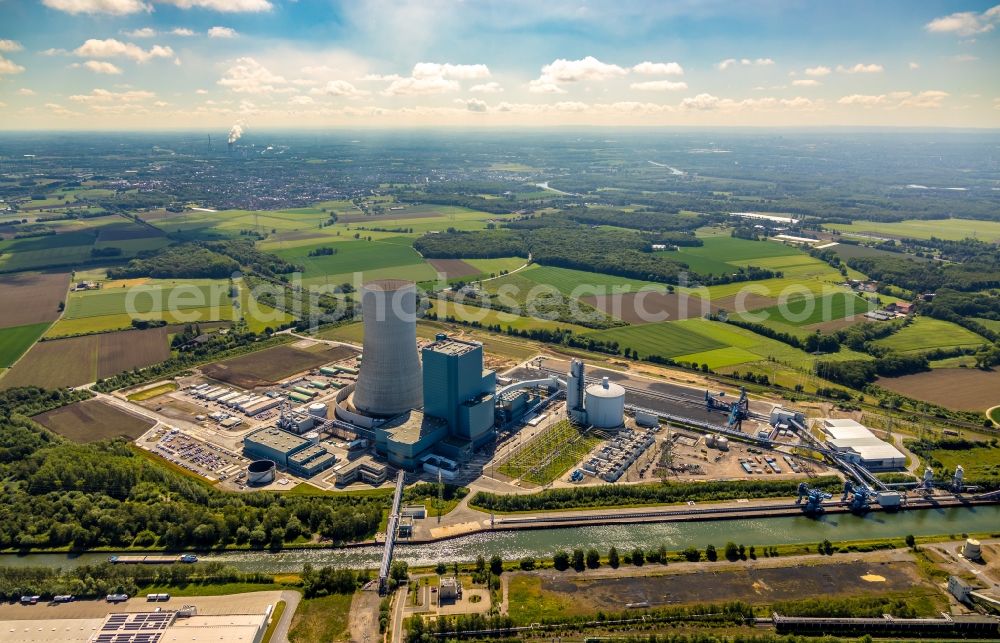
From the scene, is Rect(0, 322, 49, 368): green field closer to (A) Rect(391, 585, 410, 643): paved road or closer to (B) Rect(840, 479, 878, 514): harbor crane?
(A) Rect(391, 585, 410, 643): paved road

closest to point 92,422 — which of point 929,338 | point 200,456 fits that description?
point 200,456

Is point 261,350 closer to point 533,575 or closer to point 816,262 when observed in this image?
point 533,575

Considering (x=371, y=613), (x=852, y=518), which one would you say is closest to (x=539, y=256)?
(x=852, y=518)

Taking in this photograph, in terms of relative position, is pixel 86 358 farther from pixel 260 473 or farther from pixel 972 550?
pixel 972 550

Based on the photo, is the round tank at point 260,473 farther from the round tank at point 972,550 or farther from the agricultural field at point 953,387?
the agricultural field at point 953,387

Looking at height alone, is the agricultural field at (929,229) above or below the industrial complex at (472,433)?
above

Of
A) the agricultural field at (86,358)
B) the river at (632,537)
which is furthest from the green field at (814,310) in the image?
the agricultural field at (86,358)
